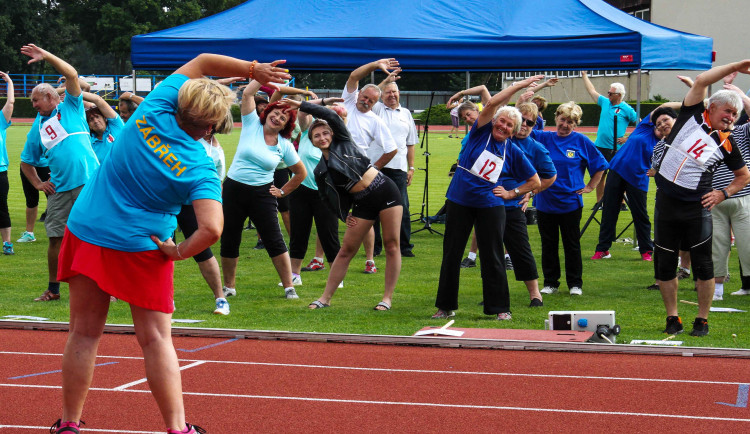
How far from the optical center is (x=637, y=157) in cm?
1068

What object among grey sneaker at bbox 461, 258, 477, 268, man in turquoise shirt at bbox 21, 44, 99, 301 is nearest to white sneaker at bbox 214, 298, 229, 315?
man in turquoise shirt at bbox 21, 44, 99, 301

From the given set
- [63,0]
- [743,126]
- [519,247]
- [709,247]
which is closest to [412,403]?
[709,247]

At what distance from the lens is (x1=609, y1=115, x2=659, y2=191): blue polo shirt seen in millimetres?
10547

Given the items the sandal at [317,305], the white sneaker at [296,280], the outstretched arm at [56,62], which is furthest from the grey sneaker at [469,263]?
the outstretched arm at [56,62]

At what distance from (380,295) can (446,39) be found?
159 inches

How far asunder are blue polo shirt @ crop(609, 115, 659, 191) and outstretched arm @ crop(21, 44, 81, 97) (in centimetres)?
605

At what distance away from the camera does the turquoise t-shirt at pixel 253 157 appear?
833 centimetres

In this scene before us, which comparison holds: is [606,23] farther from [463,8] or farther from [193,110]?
[193,110]

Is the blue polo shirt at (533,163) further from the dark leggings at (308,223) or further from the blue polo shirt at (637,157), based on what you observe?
the blue polo shirt at (637,157)

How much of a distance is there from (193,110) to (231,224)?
4528 mm

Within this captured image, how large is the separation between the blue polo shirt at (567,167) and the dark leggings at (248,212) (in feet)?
8.61

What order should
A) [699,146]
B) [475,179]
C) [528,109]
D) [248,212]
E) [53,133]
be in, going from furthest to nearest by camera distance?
[528,109]
[248,212]
[53,133]
[475,179]
[699,146]

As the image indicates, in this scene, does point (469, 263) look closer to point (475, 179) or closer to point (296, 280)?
point (296, 280)

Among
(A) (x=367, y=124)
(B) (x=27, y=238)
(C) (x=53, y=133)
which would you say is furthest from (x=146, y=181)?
(B) (x=27, y=238)
